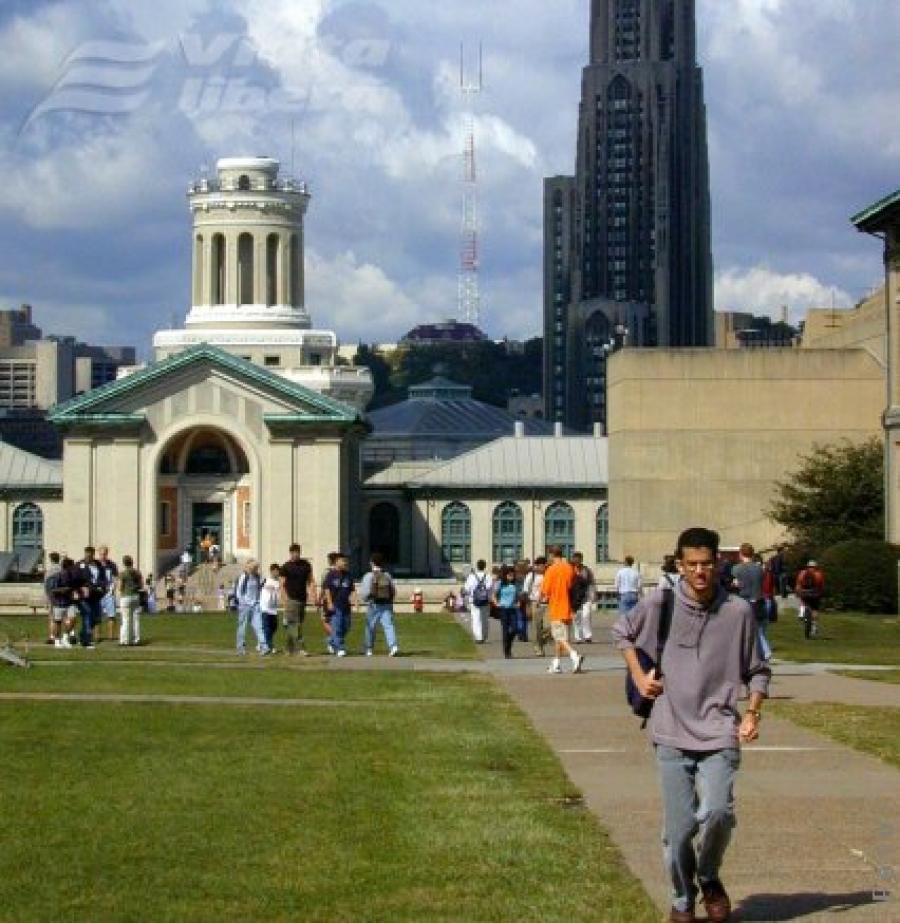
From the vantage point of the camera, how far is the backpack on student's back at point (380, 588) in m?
40.8

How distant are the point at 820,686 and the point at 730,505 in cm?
5029

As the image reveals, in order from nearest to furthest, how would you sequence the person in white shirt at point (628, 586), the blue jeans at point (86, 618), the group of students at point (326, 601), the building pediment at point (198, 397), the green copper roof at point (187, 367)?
the group of students at point (326, 601) → the blue jeans at point (86, 618) → the person in white shirt at point (628, 586) → the green copper roof at point (187, 367) → the building pediment at point (198, 397)

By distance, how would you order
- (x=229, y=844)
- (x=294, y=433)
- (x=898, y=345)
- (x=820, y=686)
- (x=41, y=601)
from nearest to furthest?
(x=229, y=844) < (x=820, y=686) < (x=898, y=345) < (x=41, y=601) < (x=294, y=433)

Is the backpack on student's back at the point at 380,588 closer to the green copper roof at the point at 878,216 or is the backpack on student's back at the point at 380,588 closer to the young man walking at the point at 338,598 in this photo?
the young man walking at the point at 338,598

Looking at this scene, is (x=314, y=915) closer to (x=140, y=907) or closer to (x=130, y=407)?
(x=140, y=907)

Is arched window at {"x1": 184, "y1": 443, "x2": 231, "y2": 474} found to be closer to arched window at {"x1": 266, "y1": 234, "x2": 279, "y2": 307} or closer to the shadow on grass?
arched window at {"x1": 266, "y1": 234, "x2": 279, "y2": 307}

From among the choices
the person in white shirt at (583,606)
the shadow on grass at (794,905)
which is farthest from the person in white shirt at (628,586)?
the shadow on grass at (794,905)

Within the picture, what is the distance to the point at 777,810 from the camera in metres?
17.7

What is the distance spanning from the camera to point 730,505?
270 ft

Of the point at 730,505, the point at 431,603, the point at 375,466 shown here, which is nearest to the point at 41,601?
the point at 431,603

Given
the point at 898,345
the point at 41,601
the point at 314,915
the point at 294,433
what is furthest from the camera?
the point at 294,433

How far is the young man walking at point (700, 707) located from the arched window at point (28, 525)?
102m

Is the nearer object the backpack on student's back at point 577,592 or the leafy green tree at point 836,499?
the backpack on student's back at point 577,592

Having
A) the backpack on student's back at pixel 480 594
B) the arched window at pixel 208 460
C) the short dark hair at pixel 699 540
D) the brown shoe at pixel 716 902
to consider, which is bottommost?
the brown shoe at pixel 716 902
